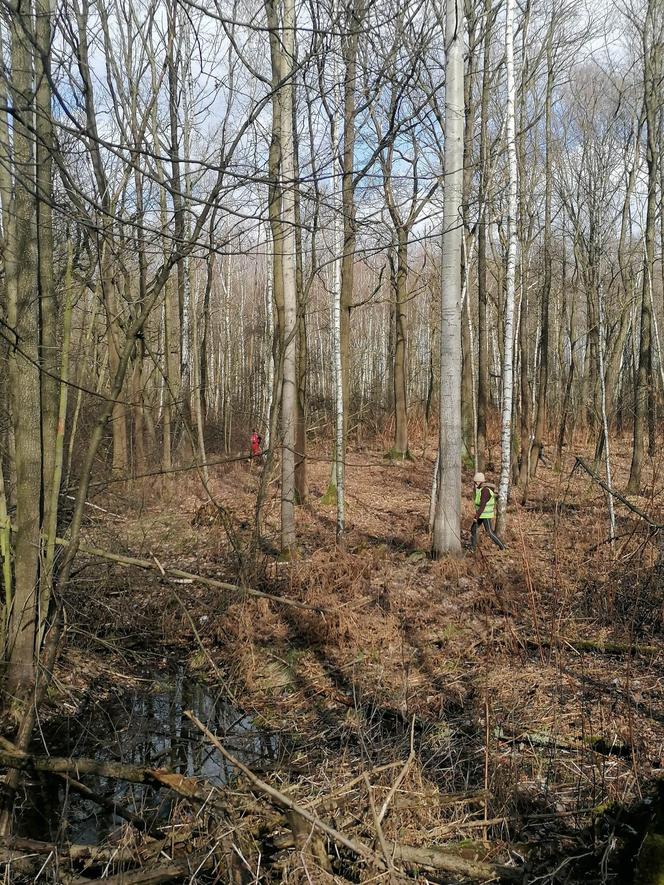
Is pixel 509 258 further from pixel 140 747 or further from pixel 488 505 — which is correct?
pixel 140 747

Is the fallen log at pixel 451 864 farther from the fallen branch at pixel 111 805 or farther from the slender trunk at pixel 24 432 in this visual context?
the slender trunk at pixel 24 432

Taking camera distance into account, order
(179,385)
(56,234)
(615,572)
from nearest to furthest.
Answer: (56,234), (615,572), (179,385)

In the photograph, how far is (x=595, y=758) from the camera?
388 centimetres

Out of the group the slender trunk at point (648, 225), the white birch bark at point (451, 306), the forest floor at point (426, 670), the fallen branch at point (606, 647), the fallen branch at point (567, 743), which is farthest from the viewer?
the slender trunk at point (648, 225)

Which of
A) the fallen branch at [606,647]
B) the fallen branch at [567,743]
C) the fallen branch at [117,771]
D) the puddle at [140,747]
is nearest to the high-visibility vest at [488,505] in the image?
the fallen branch at [606,647]

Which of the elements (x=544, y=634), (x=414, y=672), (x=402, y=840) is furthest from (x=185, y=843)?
(x=544, y=634)

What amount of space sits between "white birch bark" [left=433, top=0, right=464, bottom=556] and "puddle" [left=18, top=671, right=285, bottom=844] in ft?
12.3

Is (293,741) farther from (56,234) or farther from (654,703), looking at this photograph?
(56,234)

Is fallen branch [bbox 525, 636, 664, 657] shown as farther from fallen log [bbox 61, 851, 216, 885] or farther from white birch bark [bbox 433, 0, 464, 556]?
fallen log [bbox 61, 851, 216, 885]

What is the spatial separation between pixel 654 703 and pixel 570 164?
15.2 m

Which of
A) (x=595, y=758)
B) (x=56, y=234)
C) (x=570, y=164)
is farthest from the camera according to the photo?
(x=570, y=164)

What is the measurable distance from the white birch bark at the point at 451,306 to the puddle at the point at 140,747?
12.3 feet

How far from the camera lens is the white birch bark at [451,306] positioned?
7688 millimetres

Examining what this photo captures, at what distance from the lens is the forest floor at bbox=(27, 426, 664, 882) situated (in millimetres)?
3332
